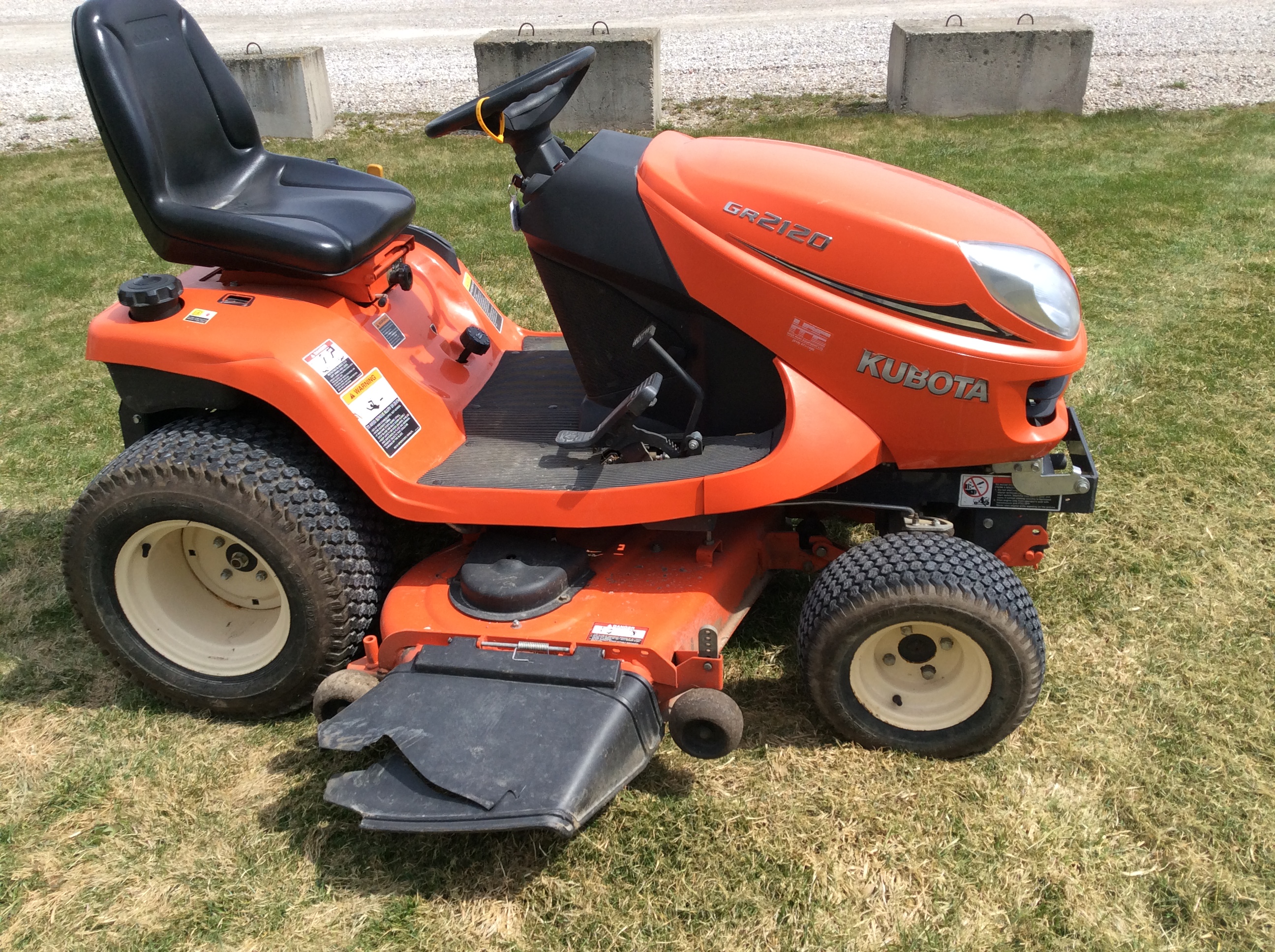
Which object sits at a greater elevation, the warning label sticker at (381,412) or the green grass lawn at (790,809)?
the warning label sticker at (381,412)

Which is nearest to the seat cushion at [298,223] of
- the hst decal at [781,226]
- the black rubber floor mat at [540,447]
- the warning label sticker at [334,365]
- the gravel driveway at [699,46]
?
the warning label sticker at [334,365]

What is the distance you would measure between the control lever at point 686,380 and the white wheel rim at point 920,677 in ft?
2.01

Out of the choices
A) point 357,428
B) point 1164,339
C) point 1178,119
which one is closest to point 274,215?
point 357,428

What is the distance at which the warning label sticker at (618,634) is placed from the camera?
2.40 metres

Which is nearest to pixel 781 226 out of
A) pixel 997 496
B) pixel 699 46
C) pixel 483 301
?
pixel 997 496

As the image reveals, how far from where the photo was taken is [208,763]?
2602mm

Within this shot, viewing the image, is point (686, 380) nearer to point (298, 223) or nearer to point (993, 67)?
point (298, 223)

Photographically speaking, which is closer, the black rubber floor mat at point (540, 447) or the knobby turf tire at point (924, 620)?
the knobby turf tire at point (924, 620)

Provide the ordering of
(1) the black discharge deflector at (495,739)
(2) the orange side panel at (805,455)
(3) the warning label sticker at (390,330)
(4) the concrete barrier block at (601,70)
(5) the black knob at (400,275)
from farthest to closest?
(4) the concrete barrier block at (601,70)
(5) the black knob at (400,275)
(3) the warning label sticker at (390,330)
(2) the orange side panel at (805,455)
(1) the black discharge deflector at (495,739)

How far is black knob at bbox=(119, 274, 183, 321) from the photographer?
2.60 meters

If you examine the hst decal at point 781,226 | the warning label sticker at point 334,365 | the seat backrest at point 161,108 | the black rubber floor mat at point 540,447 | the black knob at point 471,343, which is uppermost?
the seat backrest at point 161,108

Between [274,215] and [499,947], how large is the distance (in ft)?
6.21

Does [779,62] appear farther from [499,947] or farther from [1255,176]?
[499,947]

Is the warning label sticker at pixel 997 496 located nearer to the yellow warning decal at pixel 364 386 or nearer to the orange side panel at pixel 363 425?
the orange side panel at pixel 363 425
